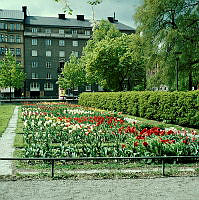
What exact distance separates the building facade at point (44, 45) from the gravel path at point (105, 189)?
59.4m

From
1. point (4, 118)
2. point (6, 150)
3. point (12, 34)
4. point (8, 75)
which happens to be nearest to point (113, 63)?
point (8, 75)

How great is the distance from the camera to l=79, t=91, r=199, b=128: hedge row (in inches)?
585

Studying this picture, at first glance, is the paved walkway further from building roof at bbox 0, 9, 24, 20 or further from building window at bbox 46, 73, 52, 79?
building roof at bbox 0, 9, 24, 20

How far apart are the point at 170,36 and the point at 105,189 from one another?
67.6 feet

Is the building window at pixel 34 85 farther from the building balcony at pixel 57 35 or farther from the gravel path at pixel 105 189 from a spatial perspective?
the gravel path at pixel 105 189

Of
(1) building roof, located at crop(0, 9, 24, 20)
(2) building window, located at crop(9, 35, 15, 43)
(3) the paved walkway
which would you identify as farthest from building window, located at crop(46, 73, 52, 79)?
(3) the paved walkway

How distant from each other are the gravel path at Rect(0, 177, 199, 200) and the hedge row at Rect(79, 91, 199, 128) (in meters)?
9.12

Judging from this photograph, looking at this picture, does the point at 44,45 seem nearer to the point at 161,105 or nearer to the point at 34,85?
the point at 34,85

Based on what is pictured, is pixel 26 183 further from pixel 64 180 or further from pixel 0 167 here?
pixel 0 167

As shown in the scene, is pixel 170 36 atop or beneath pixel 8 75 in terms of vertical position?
atop

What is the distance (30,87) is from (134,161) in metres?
60.6

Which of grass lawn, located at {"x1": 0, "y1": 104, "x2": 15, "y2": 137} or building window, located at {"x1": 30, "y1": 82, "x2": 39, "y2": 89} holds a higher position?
building window, located at {"x1": 30, "y1": 82, "x2": 39, "y2": 89}

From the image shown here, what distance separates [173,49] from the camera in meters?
24.5

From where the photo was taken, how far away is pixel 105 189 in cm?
553
